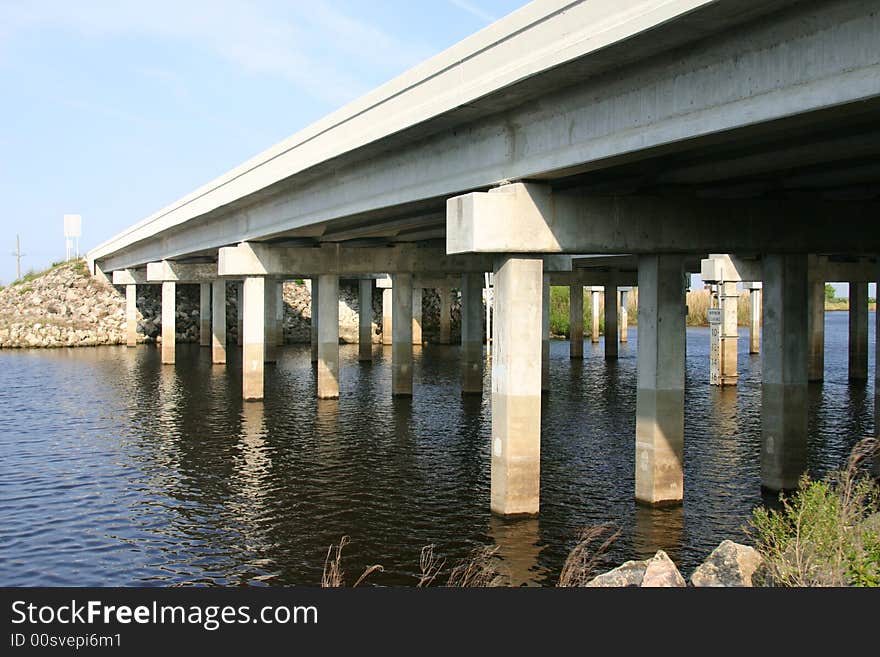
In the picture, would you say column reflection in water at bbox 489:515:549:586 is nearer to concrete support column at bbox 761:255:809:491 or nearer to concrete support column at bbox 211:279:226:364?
concrete support column at bbox 761:255:809:491

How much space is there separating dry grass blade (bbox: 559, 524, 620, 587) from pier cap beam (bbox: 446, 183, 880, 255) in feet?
18.0

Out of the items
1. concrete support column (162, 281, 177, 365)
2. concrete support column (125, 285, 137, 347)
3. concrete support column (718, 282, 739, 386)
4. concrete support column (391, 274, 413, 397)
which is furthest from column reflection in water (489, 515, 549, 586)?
concrete support column (125, 285, 137, 347)

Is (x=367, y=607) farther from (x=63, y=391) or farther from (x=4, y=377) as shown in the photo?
(x=4, y=377)

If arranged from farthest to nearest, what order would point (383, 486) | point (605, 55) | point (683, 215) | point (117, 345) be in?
1. point (117, 345)
2. point (383, 486)
3. point (683, 215)
4. point (605, 55)

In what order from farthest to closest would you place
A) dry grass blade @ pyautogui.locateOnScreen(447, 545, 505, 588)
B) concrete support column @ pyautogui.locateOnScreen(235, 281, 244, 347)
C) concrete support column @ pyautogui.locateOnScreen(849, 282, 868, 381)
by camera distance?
concrete support column @ pyautogui.locateOnScreen(235, 281, 244, 347)
concrete support column @ pyautogui.locateOnScreen(849, 282, 868, 381)
dry grass blade @ pyautogui.locateOnScreen(447, 545, 505, 588)

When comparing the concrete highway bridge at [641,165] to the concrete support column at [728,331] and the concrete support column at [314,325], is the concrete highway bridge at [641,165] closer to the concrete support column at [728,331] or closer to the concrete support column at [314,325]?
the concrete support column at [728,331]

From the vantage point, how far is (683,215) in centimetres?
1994

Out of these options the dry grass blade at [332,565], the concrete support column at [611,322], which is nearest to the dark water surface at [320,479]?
the dry grass blade at [332,565]

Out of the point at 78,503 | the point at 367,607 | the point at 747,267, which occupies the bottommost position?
the point at 78,503

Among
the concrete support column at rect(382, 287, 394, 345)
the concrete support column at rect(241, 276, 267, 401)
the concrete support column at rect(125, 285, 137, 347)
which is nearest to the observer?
the concrete support column at rect(241, 276, 267, 401)

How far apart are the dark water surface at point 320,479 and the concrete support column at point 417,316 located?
31.8 m

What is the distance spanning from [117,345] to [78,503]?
5897cm

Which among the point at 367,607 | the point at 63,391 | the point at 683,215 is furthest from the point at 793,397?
the point at 63,391

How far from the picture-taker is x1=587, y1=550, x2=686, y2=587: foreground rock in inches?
472
